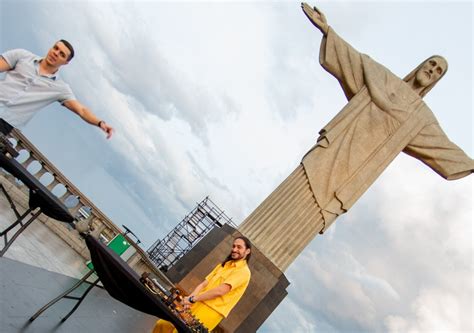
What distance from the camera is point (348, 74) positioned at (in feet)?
31.0

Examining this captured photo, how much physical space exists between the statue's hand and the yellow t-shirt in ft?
23.2

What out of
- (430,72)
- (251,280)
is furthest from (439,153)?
(251,280)

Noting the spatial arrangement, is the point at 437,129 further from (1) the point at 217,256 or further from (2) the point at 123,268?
(2) the point at 123,268

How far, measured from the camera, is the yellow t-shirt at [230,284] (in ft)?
11.1

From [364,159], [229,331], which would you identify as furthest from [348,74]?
[229,331]

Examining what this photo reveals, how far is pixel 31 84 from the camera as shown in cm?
379

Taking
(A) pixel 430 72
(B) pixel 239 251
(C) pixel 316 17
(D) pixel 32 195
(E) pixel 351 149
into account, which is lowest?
(D) pixel 32 195

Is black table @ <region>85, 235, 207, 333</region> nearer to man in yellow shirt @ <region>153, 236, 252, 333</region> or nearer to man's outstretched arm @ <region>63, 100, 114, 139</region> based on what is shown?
man in yellow shirt @ <region>153, 236, 252, 333</region>

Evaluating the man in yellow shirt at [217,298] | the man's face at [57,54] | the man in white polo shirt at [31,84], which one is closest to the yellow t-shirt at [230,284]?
the man in yellow shirt at [217,298]

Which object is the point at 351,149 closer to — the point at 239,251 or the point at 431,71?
the point at 431,71

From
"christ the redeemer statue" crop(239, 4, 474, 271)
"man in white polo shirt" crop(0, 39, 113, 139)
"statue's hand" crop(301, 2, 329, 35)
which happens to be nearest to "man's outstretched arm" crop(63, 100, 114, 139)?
"man in white polo shirt" crop(0, 39, 113, 139)

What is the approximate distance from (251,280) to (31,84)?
A: 5143 mm

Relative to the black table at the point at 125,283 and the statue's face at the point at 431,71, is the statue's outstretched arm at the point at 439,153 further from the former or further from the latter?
the black table at the point at 125,283

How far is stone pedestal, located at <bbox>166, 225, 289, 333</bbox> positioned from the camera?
23.6 feet
